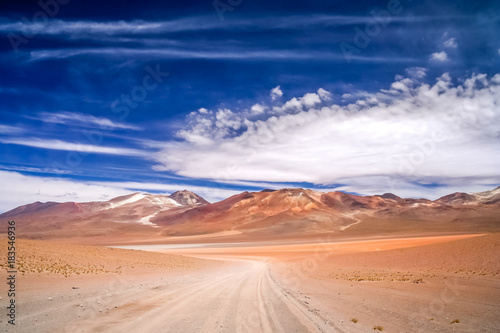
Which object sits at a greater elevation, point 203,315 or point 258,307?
point 203,315

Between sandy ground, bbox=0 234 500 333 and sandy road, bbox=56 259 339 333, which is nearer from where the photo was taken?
sandy road, bbox=56 259 339 333

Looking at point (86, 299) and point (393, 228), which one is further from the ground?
point (86, 299)

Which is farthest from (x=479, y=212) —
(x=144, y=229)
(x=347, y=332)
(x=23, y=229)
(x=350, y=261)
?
(x=23, y=229)

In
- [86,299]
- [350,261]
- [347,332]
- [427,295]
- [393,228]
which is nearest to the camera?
[347,332]

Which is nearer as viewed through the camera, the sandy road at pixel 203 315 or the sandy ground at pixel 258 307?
the sandy road at pixel 203 315

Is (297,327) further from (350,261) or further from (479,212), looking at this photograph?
(479,212)

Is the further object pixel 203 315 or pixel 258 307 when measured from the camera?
pixel 258 307

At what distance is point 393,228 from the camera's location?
140 meters

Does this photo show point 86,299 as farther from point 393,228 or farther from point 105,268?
point 393,228

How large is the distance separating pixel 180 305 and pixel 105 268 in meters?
17.8

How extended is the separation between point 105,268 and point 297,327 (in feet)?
73.0

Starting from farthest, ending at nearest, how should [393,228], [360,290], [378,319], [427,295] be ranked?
[393,228] → [360,290] → [427,295] → [378,319]

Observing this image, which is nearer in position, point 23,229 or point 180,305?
point 180,305

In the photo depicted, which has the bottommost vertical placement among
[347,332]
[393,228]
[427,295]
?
[393,228]
